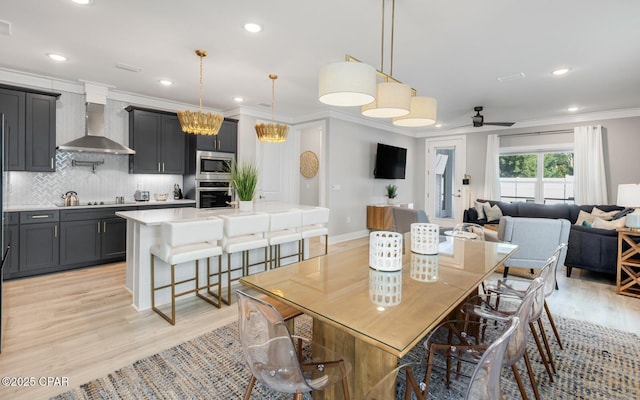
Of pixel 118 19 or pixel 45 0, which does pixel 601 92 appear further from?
pixel 45 0

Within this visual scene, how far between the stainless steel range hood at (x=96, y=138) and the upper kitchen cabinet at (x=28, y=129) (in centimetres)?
34

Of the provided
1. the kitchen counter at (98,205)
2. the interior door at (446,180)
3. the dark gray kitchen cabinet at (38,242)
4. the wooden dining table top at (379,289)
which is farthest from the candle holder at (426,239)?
the interior door at (446,180)

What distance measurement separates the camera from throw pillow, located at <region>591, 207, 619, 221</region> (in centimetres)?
529

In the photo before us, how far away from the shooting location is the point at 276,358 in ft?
4.23

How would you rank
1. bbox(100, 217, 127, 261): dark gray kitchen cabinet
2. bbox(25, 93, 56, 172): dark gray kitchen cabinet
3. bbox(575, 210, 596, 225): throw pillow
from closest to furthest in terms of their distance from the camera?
bbox(25, 93, 56, 172): dark gray kitchen cabinet
bbox(100, 217, 127, 261): dark gray kitchen cabinet
bbox(575, 210, 596, 225): throw pillow

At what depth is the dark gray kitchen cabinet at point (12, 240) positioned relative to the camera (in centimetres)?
376

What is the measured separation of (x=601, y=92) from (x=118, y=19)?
6.36 meters

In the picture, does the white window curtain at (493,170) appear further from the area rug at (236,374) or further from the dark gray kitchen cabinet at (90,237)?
the dark gray kitchen cabinet at (90,237)

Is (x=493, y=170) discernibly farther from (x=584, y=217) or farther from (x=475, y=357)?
(x=475, y=357)

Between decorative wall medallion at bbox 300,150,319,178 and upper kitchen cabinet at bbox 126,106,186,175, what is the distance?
8.78ft

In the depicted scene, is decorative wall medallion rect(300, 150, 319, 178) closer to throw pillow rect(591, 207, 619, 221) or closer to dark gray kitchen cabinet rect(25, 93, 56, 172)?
dark gray kitchen cabinet rect(25, 93, 56, 172)

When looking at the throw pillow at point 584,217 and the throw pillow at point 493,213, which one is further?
the throw pillow at point 493,213

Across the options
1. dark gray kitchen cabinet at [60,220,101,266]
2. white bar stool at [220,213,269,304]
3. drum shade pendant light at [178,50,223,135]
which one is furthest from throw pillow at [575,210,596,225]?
dark gray kitchen cabinet at [60,220,101,266]

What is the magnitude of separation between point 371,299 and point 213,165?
4.83 m
